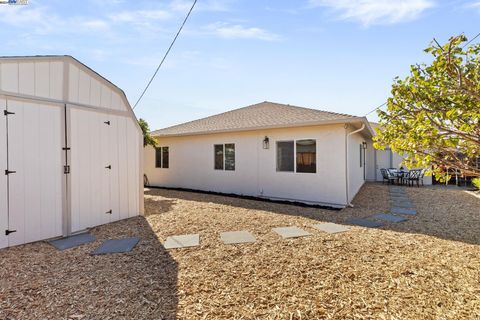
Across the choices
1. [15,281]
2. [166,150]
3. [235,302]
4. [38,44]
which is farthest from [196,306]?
[166,150]

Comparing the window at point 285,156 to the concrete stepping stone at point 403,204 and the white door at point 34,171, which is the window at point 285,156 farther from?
the white door at point 34,171

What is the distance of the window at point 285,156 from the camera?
29.1ft

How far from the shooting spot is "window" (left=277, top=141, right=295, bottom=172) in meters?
8.87

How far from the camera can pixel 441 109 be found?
2551 millimetres

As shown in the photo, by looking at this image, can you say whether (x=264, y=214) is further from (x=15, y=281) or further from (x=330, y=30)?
(x=330, y=30)

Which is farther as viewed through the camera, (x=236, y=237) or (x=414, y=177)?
(x=414, y=177)

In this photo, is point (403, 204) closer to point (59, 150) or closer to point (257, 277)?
point (257, 277)

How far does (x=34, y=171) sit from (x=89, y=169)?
987 millimetres

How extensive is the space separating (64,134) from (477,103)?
6227mm

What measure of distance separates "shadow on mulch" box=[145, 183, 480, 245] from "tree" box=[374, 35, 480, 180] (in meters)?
3.30

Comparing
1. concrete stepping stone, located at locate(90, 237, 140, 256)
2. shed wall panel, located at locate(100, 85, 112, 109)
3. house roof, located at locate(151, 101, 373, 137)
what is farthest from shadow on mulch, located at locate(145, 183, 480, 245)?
shed wall panel, located at locate(100, 85, 112, 109)

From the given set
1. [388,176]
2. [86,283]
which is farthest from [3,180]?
[388,176]

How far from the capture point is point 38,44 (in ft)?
23.4

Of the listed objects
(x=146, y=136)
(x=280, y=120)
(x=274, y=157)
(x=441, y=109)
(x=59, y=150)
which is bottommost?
(x=274, y=157)
